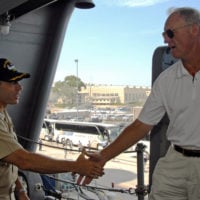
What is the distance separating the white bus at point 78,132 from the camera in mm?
4324

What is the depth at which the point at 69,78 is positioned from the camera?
16.3 ft

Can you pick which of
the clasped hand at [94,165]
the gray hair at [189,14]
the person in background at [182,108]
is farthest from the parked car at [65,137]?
the gray hair at [189,14]

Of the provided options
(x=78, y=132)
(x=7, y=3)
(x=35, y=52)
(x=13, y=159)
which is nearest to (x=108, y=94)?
(x=78, y=132)

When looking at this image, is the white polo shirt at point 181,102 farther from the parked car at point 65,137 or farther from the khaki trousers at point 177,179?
the parked car at point 65,137

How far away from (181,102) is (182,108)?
3cm

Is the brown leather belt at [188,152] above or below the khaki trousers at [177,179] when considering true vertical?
above

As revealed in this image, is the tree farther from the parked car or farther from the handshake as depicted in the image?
the handshake

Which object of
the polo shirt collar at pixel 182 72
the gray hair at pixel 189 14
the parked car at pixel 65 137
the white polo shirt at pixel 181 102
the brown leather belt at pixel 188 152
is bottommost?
the parked car at pixel 65 137

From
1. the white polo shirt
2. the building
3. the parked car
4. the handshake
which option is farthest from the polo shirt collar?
the parked car

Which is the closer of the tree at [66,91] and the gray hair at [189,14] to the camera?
the gray hair at [189,14]

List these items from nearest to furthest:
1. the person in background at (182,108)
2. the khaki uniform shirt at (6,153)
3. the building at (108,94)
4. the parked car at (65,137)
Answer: the person in background at (182,108) → the khaki uniform shirt at (6,153) → the building at (108,94) → the parked car at (65,137)

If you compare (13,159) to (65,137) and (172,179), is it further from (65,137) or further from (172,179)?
(65,137)

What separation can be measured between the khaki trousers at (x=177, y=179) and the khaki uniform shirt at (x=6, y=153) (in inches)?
29.2

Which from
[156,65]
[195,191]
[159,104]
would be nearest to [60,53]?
[156,65]
